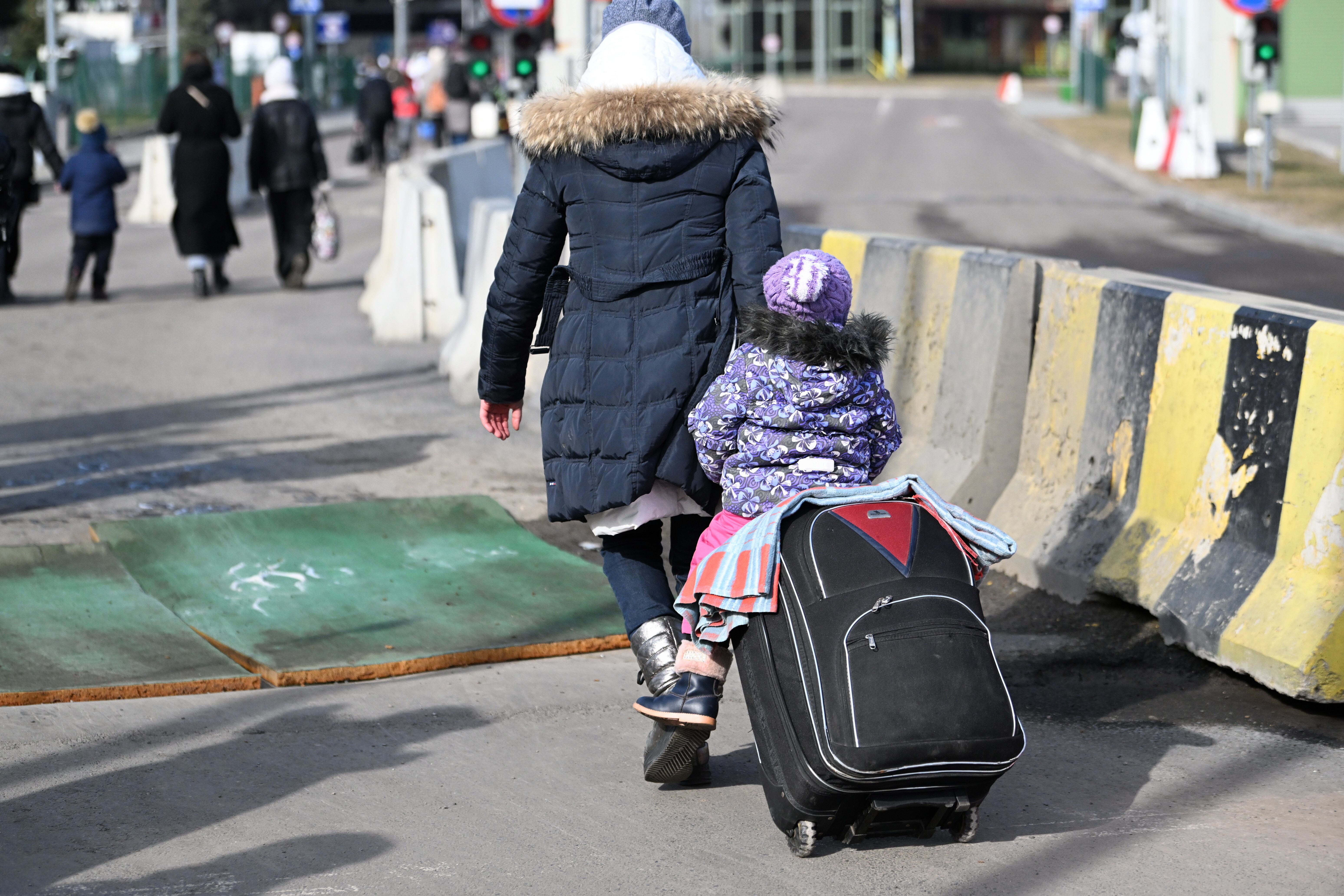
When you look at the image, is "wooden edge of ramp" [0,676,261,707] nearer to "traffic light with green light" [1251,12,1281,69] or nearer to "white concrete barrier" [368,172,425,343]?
"white concrete barrier" [368,172,425,343]

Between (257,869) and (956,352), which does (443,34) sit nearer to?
(956,352)

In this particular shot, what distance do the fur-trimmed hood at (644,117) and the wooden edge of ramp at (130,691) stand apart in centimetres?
192

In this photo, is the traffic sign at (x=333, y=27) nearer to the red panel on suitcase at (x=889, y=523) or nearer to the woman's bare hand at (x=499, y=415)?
→ the woman's bare hand at (x=499, y=415)

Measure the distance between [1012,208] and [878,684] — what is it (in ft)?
68.9

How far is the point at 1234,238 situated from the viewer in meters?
19.2

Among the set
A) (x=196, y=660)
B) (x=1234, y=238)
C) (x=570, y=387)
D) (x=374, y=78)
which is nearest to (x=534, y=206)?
(x=570, y=387)

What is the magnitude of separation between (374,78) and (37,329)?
18.4 metres

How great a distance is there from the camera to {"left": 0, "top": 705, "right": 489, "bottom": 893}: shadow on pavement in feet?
11.7

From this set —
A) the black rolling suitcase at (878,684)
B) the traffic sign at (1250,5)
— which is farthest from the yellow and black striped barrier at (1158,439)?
the traffic sign at (1250,5)

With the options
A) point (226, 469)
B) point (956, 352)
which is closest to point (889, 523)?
point (956, 352)

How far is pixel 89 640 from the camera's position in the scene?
16.9ft

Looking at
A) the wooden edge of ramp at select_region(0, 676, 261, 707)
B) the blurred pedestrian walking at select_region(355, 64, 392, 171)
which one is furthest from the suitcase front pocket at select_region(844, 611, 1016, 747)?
the blurred pedestrian walking at select_region(355, 64, 392, 171)

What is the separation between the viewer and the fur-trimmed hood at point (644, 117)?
3875mm

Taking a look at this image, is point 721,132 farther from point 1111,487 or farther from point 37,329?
point 37,329
